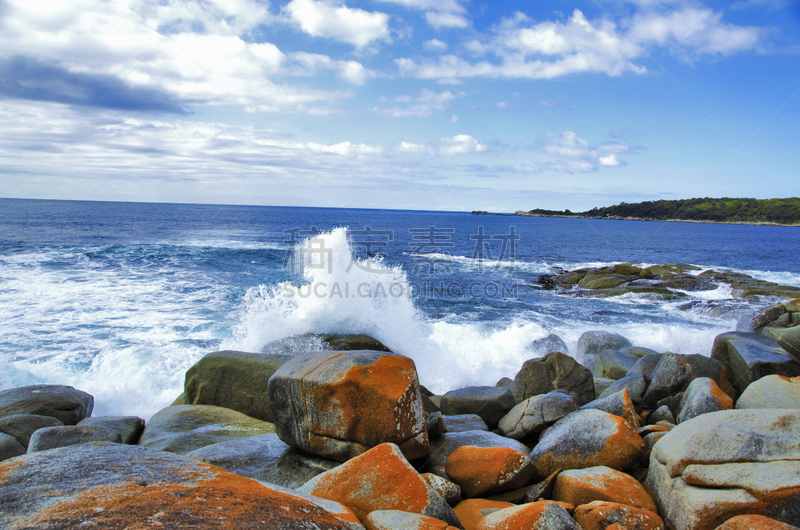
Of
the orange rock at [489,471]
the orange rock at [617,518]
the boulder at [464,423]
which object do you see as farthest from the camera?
the boulder at [464,423]

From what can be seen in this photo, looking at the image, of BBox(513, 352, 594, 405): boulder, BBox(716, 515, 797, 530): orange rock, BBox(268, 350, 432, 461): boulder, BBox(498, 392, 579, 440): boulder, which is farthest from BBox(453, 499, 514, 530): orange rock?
BBox(513, 352, 594, 405): boulder

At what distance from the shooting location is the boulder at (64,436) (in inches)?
175

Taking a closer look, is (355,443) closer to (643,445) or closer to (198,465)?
(198,465)

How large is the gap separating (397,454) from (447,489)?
0.68m

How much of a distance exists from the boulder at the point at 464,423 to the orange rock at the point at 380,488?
86.9 inches

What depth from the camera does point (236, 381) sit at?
636 centimetres

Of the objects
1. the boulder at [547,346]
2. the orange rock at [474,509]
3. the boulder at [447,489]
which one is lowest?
the boulder at [547,346]

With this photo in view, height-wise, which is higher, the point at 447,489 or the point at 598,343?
the point at 447,489

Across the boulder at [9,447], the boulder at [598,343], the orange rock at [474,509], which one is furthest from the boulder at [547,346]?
the boulder at [9,447]

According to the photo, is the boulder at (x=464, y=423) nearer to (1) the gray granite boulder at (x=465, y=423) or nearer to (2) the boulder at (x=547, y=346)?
(1) the gray granite boulder at (x=465, y=423)

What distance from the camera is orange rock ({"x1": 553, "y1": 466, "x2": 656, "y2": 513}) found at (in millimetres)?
3445

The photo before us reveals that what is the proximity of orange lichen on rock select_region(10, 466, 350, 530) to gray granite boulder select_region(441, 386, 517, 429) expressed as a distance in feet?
14.6

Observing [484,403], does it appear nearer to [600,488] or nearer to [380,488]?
[600,488]

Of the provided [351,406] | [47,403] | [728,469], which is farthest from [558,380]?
[47,403]
